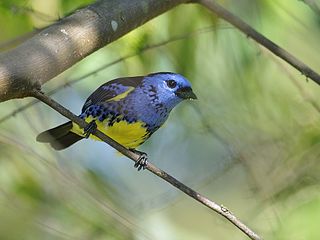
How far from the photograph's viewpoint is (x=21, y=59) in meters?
1.79

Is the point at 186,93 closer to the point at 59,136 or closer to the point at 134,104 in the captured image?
the point at 134,104

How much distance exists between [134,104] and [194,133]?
65 cm

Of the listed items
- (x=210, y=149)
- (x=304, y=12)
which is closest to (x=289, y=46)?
(x=304, y=12)

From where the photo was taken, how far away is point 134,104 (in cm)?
256

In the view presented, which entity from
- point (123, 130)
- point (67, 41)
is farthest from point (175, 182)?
point (123, 130)

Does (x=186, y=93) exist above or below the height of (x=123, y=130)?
above

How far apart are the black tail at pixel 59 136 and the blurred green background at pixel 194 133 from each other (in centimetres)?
7

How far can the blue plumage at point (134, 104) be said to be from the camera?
2.49 metres

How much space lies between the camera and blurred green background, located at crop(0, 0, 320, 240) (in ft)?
8.89

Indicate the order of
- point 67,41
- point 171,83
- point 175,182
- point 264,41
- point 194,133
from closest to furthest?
1. point 175,182
2. point 67,41
3. point 264,41
4. point 171,83
5. point 194,133

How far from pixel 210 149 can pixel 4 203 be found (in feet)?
3.75

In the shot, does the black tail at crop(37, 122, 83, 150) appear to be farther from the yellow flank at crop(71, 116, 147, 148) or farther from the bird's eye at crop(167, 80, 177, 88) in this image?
the bird's eye at crop(167, 80, 177, 88)

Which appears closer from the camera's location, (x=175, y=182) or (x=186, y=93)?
(x=175, y=182)

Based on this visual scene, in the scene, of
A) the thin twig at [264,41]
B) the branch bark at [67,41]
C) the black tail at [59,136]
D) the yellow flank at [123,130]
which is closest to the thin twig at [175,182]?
the branch bark at [67,41]
